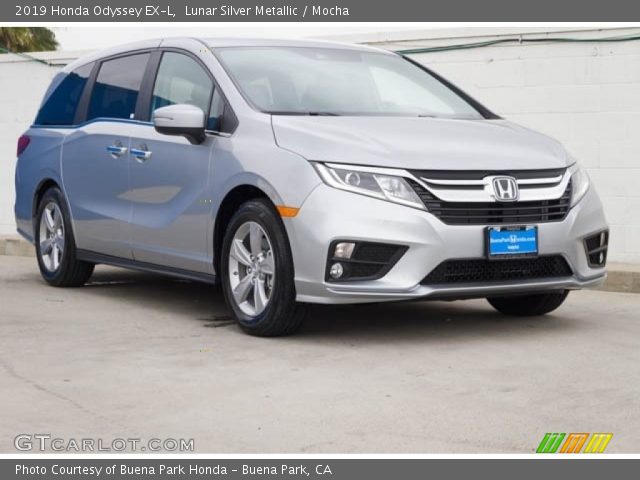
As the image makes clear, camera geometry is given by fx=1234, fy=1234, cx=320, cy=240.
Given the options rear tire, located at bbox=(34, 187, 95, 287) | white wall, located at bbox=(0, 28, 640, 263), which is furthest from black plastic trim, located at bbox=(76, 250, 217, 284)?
white wall, located at bbox=(0, 28, 640, 263)

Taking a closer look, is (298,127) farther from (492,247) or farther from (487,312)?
(487,312)

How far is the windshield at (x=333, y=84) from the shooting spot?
24.6ft

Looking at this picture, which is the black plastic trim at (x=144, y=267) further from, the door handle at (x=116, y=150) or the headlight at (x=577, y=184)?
the headlight at (x=577, y=184)

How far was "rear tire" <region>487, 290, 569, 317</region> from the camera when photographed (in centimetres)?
788

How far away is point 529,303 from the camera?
795 cm

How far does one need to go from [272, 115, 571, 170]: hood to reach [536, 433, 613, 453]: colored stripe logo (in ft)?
7.24

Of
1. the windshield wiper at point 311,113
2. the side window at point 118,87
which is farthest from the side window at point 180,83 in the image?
the windshield wiper at point 311,113

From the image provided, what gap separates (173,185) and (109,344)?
4.42 feet

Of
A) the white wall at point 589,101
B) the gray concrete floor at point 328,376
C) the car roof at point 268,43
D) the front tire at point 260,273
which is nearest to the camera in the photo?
the gray concrete floor at point 328,376

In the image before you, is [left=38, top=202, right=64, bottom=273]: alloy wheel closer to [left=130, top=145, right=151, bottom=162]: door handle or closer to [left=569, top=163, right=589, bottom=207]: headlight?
[left=130, top=145, right=151, bottom=162]: door handle

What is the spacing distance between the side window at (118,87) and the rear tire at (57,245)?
80 centimetres

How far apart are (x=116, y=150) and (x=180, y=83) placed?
0.77 metres

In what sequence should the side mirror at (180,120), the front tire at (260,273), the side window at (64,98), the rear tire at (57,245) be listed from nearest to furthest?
1. the front tire at (260,273)
2. the side mirror at (180,120)
3. the rear tire at (57,245)
4. the side window at (64,98)

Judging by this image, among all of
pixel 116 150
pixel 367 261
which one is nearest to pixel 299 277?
pixel 367 261
